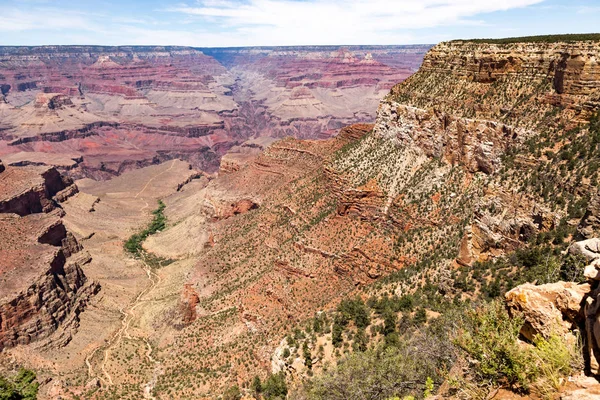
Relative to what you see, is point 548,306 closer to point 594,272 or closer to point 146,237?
point 594,272

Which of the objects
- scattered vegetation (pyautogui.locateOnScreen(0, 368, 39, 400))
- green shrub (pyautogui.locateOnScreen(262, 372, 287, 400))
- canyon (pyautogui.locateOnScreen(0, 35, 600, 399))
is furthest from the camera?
scattered vegetation (pyautogui.locateOnScreen(0, 368, 39, 400))

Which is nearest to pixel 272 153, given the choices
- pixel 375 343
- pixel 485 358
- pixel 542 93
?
pixel 542 93

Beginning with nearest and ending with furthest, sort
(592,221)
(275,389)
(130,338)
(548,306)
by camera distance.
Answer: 1. (548,306)
2. (592,221)
3. (275,389)
4. (130,338)

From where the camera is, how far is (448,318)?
77.6 ft

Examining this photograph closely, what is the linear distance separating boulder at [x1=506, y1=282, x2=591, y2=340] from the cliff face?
5973cm

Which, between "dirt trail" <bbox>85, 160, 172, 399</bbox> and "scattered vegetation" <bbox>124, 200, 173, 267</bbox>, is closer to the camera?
"dirt trail" <bbox>85, 160, 172, 399</bbox>

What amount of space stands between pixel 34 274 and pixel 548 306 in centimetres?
6793

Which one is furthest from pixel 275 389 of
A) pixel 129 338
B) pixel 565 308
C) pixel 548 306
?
pixel 129 338

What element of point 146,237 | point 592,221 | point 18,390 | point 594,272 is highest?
point 594,272

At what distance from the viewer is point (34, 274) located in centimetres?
6291

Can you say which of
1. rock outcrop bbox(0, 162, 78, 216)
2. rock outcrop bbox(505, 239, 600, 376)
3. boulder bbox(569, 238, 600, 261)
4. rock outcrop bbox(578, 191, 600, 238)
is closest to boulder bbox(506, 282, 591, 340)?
rock outcrop bbox(505, 239, 600, 376)

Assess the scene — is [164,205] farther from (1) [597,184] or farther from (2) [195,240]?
(1) [597,184]

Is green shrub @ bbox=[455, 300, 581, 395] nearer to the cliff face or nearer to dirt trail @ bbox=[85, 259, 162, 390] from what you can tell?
dirt trail @ bbox=[85, 259, 162, 390]

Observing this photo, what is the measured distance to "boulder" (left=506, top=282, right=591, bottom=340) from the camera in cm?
1174
